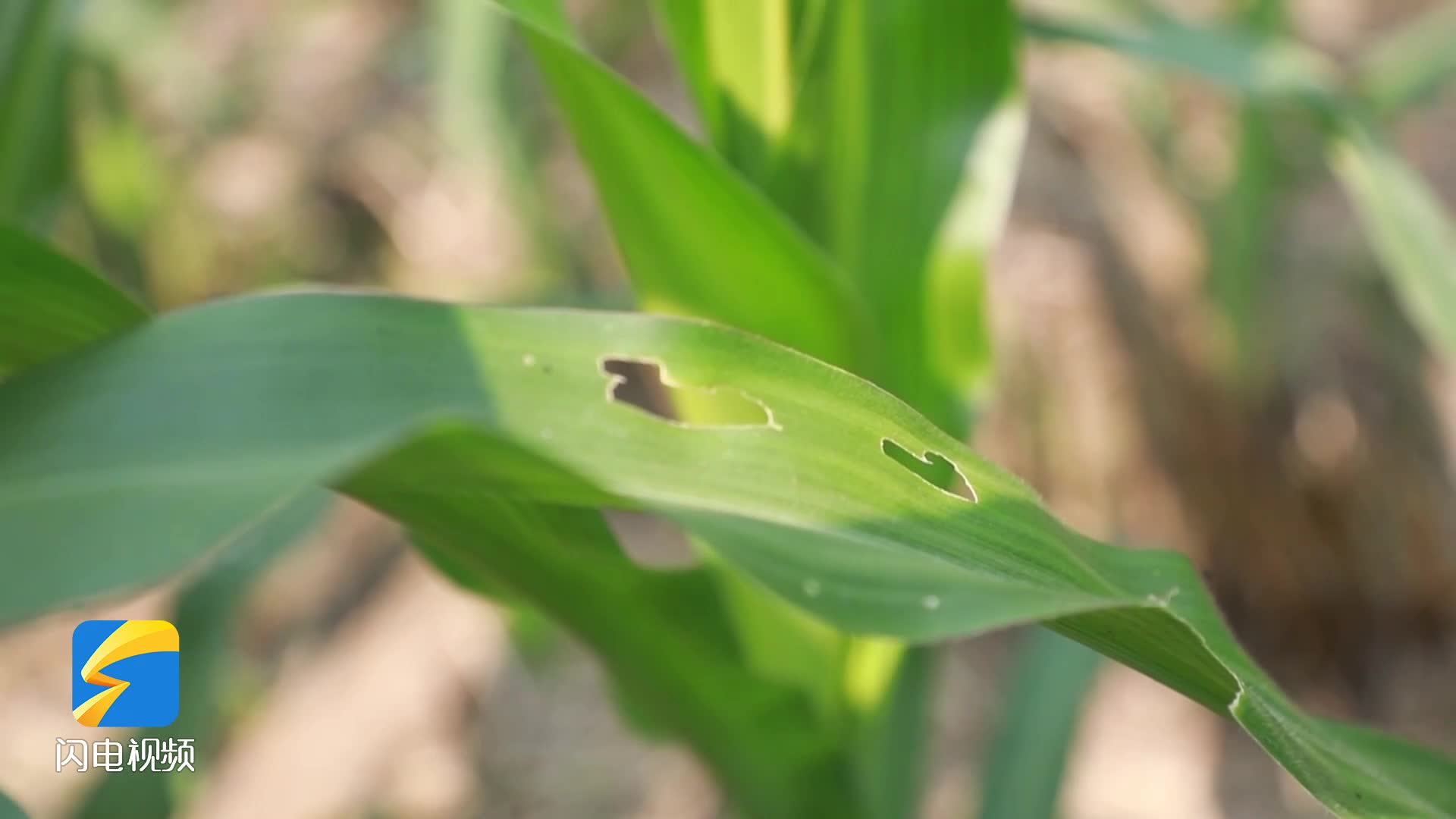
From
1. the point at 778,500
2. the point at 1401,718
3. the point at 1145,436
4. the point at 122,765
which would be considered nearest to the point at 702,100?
the point at 778,500

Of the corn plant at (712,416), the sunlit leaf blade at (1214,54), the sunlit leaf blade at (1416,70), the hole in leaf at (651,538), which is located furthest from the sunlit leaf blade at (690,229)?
the hole in leaf at (651,538)

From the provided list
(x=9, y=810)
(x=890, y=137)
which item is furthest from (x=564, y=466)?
(x=890, y=137)

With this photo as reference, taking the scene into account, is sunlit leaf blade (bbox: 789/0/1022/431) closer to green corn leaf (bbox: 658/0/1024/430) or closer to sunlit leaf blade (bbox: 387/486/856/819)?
green corn leaf (bbox: 658/0/1024/430)

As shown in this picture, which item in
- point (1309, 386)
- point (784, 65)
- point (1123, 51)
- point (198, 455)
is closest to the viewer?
point (198, 455)

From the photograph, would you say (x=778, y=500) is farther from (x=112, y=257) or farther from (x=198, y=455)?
(x=112, y=257)

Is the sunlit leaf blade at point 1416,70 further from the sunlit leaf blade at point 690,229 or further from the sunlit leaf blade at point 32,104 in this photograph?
the sunlit leaf blade at point 32,104

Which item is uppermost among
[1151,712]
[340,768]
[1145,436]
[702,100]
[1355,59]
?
[1355,59]

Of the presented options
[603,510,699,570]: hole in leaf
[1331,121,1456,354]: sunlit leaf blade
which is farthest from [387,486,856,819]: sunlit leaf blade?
[603,510,699,570]: hole in leaf
